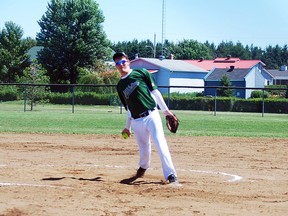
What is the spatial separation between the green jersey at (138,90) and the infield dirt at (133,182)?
46.6 inches

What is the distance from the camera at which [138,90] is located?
955 centimetres

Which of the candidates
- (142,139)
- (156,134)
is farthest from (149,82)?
(142,139)

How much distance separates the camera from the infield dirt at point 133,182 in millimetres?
7535

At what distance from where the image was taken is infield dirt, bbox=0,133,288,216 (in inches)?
297

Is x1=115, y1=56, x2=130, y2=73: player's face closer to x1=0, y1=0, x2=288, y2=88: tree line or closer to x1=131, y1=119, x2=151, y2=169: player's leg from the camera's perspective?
x1=131, y1=119, x2=151, y2=169: player's leg

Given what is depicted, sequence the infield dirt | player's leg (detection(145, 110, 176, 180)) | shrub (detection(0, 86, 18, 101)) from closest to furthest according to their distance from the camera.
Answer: the infield dirt
player's leg (detection(145, 110, 176, 180))
shrub (detection(0, 86, 18, 101))

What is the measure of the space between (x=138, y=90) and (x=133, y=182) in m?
1.46

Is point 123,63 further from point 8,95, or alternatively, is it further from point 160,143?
point 8,95

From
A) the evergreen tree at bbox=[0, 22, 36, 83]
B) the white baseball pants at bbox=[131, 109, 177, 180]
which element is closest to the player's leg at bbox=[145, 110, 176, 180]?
the white baseball pants at bbox=[131, 109, 177, 180]

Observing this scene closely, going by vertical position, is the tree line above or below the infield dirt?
above

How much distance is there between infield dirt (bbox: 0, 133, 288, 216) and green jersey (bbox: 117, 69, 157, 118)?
1185mm

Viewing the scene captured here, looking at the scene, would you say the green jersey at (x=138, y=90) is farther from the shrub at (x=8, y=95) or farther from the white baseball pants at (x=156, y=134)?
the shrub at (x=8, y=95)

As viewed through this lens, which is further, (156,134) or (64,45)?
Result: (64,45)

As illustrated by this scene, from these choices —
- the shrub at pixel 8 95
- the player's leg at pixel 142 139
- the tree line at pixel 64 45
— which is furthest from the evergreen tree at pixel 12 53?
the player's leg at pixel 142 139
